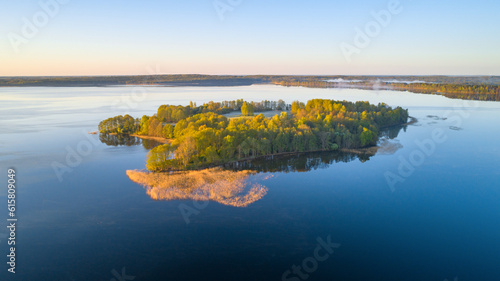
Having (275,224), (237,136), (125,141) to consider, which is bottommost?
(275,224)

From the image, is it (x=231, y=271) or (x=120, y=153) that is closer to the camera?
(x=231, y=271)

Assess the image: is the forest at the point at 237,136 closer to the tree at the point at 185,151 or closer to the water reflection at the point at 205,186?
the tree at the point at 185,151

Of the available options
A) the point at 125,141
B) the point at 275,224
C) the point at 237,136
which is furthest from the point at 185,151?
the point at 125,141

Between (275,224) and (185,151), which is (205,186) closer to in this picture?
(185,151)

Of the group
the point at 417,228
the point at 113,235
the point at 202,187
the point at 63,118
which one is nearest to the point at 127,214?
the point at 113,235

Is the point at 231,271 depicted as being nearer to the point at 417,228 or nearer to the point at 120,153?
the point at 417,228

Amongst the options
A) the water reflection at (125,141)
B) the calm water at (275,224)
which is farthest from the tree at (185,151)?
the water reflection at (125,141)

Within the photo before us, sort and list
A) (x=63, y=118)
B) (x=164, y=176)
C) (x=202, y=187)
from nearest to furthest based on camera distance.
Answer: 1. (x=202, y=187)
2. (x=164, y=176)
3. (x=63, y=118)
